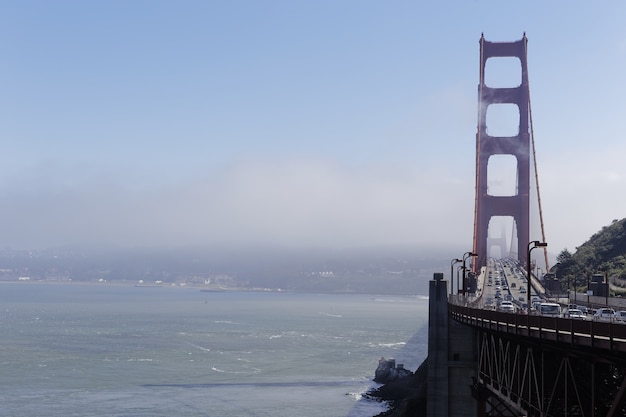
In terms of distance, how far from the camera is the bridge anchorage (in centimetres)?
1650

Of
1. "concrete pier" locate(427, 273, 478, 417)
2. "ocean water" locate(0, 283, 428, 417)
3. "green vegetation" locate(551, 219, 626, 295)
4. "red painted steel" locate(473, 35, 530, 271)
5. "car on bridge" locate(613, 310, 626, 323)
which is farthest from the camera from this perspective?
"red painted steel" locate(473, 35, 530, 271)

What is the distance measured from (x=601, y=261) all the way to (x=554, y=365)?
69.5 metres

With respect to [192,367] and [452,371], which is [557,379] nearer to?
[452,371]

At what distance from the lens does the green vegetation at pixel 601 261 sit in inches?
2936

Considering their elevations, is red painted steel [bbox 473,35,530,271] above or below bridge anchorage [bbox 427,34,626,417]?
above

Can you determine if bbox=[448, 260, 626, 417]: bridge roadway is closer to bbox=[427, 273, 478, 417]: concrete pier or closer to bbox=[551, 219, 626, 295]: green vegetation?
bbox=[427, 273, 478, 417]: concrete pier

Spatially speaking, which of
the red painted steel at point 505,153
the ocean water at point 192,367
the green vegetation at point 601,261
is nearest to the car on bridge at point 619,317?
the ocean water at point 192,367

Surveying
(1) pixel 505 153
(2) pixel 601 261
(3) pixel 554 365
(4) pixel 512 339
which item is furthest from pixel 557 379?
(2) pixel 601 261

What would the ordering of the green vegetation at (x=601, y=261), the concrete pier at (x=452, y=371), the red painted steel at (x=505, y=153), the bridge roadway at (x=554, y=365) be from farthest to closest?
1. the red painted steel at (x=505, y=153)
2. the green vegetation at (x=601, y=261)
3. the concrete pier at (x=452, y=371)
4. the bridge roadway at (x=554, y=365)

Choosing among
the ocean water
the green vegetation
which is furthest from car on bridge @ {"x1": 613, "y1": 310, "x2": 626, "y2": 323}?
the green vegetation

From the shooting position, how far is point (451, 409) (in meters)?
36.1

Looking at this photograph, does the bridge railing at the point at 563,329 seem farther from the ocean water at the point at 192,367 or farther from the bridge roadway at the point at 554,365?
the ocean water at the point at 192,367

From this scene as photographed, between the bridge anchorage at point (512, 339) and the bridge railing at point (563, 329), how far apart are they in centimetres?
3

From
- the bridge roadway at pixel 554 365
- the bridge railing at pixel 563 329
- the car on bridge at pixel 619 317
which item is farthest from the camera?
the car on bridge at pixel 619 317
